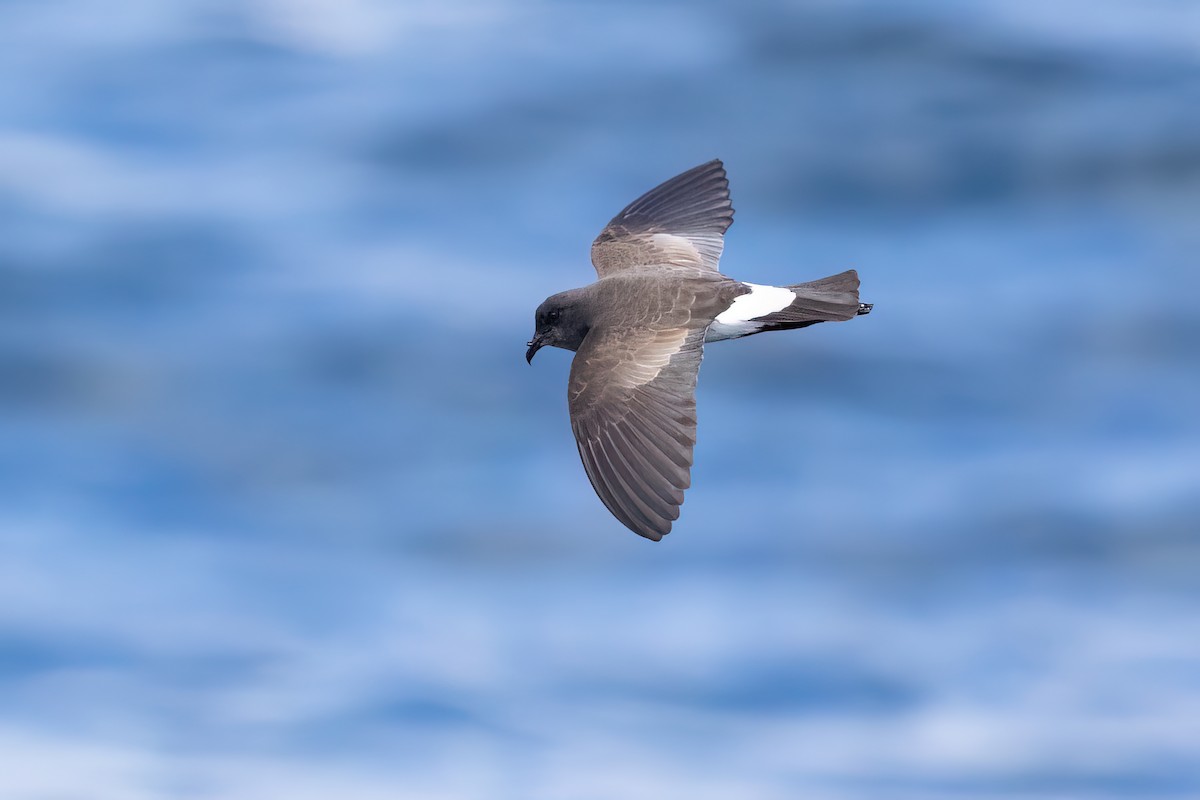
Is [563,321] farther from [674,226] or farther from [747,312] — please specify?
[674,226]

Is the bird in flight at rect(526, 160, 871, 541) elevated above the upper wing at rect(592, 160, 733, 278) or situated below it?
below

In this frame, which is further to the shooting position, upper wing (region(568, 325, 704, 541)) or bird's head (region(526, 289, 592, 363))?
bird's head (region(526, 289, 592, 363))

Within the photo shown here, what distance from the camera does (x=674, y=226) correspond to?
9.55 m

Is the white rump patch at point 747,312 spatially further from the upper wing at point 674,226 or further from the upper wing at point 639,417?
the upper wing at point 674,226

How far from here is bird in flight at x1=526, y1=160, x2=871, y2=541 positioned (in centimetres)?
714

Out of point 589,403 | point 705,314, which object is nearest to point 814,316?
point 705,314

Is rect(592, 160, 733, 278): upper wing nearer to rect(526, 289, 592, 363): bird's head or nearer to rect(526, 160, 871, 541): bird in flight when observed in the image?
rect(526, 160, 871, 541): bird in flight

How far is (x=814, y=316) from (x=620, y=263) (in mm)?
1587

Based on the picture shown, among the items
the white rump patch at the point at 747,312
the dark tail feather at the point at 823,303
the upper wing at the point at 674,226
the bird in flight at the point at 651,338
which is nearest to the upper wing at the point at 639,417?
the bird in flight at the point at 651,338

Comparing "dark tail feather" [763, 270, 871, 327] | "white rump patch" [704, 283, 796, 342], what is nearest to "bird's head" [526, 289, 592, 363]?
"white rump patch" [704, 283, 796, 342]

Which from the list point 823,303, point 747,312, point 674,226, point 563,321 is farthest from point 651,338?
point 674,226

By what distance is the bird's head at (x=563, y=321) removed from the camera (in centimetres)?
834

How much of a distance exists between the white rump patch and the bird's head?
0.67m

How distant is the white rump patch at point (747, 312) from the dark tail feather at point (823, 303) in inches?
1.7
